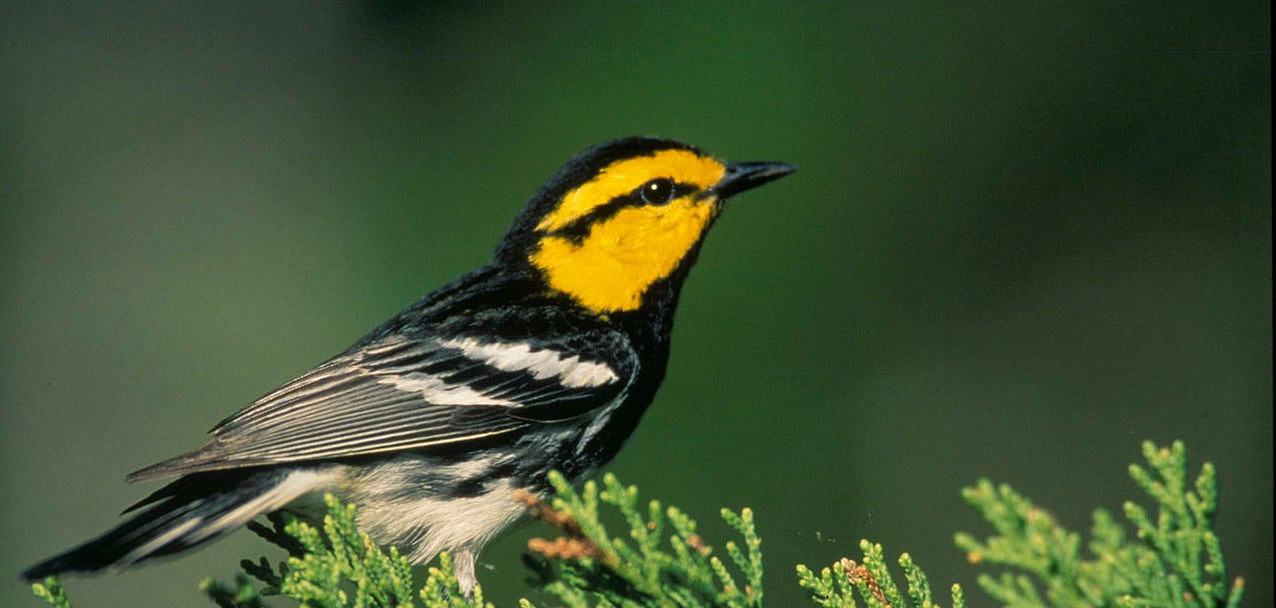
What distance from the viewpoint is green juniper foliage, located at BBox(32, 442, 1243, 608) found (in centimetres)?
102

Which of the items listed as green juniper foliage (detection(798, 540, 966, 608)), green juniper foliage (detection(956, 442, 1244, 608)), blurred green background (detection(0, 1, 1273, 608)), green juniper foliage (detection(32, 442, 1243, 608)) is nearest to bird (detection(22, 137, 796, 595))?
green juniper foliage (detection(32, 442, 1243, 608))

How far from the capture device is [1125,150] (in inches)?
145

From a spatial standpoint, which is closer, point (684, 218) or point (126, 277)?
point (684, 218)

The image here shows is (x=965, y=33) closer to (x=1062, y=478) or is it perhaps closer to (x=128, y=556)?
(x=1062, y=478)

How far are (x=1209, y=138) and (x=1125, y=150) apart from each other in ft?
1.00

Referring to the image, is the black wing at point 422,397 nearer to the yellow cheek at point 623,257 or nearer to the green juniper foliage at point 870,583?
the yellow cheek at point 623,257

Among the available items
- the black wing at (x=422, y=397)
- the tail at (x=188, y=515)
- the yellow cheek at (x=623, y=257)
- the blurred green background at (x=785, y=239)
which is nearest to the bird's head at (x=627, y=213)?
the yellow cheek at (x=623, y=257)

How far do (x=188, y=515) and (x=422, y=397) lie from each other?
1.64 ft

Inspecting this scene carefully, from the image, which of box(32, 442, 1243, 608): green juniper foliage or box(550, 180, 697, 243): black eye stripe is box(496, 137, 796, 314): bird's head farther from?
box(32, 442, 1243, 608): green juniper foliage

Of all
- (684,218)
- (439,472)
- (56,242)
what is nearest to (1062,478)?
(684,218)

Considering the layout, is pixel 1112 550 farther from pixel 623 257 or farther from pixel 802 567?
pixel 623 257

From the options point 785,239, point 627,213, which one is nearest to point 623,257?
point 627,213

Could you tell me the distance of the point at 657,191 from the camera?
7.54 feet

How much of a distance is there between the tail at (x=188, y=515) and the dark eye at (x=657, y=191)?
2.94ft
